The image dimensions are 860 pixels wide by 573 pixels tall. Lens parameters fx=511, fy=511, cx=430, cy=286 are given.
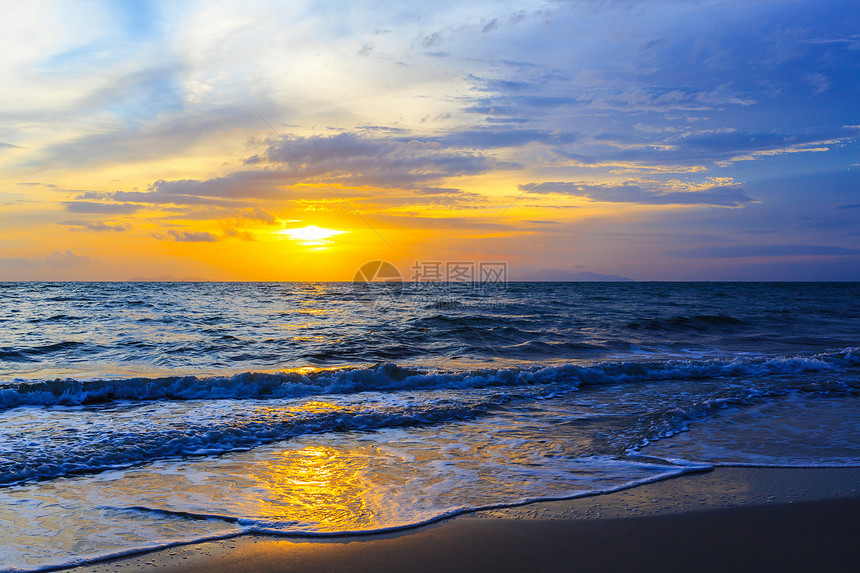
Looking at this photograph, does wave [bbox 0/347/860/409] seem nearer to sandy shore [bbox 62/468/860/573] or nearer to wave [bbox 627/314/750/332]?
sandy shore [bbox 62/468/860/573]

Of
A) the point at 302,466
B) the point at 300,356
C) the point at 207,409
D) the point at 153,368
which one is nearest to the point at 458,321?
the point at 300,356

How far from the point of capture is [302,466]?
576 centimetres

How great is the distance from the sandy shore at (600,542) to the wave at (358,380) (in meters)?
6.64

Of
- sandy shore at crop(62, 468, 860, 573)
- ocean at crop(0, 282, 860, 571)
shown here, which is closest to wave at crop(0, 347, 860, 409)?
ocean at crop(0, 282, 860, 571)

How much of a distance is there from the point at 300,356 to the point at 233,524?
1124 cm

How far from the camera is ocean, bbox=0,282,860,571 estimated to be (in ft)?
14.7

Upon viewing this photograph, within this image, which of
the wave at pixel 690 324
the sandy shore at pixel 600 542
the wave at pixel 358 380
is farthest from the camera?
the wave at pixel 690 324

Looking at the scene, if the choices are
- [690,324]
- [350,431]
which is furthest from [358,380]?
[690,324]

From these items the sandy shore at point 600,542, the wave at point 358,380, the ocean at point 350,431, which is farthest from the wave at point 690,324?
the sandy shore at point 600,542

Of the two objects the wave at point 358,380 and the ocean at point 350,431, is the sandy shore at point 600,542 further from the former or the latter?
the wave at point 358,380

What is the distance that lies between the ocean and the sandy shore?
0.22 m

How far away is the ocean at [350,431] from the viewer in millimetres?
4492

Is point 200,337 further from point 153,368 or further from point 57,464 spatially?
point 57,464

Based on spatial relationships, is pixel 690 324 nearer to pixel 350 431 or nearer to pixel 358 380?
pixel 358 380
